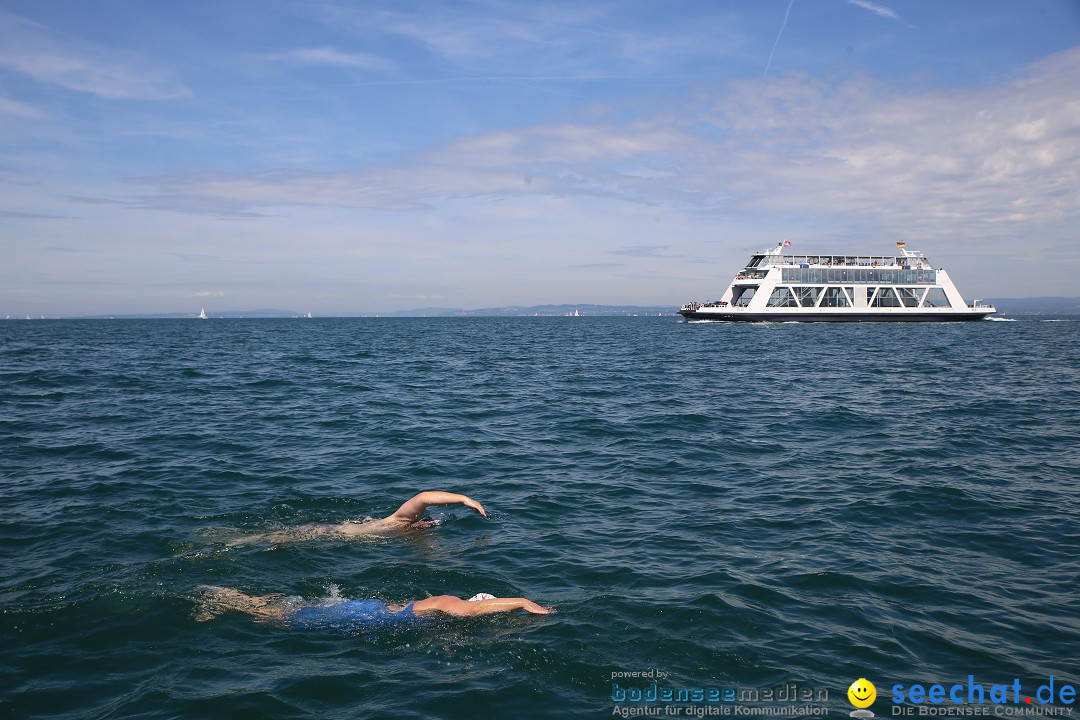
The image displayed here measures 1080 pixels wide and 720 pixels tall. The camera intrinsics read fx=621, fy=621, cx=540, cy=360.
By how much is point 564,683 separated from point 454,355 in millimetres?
38246

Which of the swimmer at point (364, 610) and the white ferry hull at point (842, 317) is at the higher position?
the white ferry hull at point (842, 317)

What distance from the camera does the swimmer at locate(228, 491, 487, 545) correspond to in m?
9.13

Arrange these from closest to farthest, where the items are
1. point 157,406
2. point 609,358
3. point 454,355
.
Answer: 1. point 157,406
2. point 609,358
3. point 454,355

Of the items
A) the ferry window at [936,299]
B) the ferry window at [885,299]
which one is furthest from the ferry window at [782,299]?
the ferry window at [936,299]

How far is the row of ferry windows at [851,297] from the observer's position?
3167 inches

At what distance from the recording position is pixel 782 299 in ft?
264

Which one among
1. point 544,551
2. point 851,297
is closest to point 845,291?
point 851,297

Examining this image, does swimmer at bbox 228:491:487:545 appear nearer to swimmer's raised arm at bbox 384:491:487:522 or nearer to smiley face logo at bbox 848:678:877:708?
swimmer's raised arm at bbox 384:491:487:522

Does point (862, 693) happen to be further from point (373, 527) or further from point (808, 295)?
point (808, 295)

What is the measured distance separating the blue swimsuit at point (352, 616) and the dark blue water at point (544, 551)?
185 millimetres

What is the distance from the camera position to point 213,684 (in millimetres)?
5727

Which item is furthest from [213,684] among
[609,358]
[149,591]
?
[609,358]

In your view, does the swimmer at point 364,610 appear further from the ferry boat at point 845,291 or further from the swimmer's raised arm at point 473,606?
the ferry boat at point 845,291

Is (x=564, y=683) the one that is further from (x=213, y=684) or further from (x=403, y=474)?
(x=403, y=474)
